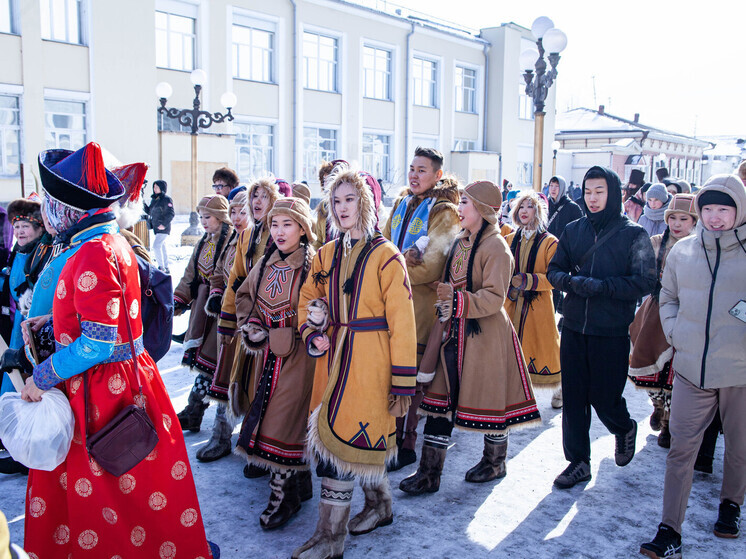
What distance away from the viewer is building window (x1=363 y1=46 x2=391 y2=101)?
27.3 m

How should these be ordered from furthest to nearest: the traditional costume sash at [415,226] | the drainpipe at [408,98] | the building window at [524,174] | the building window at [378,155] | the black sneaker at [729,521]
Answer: the building window at [524,174] < the drainpipe at [408,98] < the building window at [378,155] < the traditional costume sash at [415,226] < the black sneaker at [729,521]

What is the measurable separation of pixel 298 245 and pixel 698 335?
2.13 meters

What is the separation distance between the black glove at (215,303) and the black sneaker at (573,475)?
7.96 feet

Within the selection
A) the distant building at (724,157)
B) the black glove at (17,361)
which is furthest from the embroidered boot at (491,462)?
the distant building at (724,157)

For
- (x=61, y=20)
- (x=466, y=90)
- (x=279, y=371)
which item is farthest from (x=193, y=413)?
(x=466, y=90)

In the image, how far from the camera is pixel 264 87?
23547 millimetres

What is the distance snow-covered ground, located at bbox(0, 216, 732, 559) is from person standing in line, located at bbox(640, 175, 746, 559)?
0.86ft

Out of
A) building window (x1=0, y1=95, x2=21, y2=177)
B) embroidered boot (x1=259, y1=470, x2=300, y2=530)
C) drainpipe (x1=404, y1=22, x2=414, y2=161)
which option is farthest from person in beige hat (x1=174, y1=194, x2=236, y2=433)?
drainpipe (x1=404, y1=22, x2=414, y2=161)

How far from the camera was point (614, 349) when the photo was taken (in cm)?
380

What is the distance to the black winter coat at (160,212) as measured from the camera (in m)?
11.3

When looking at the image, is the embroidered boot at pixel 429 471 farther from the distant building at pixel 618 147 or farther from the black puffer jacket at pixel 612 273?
the distant building at pixel 618 147

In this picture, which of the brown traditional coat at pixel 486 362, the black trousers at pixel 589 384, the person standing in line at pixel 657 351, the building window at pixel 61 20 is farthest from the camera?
the building window at pixel 61 20

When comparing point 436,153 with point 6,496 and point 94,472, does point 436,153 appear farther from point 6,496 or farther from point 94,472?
point 6,496

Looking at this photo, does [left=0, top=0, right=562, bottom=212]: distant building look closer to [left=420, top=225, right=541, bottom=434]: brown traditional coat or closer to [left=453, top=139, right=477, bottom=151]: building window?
[left=453, top=139, right=477, bottom=151]: building window
